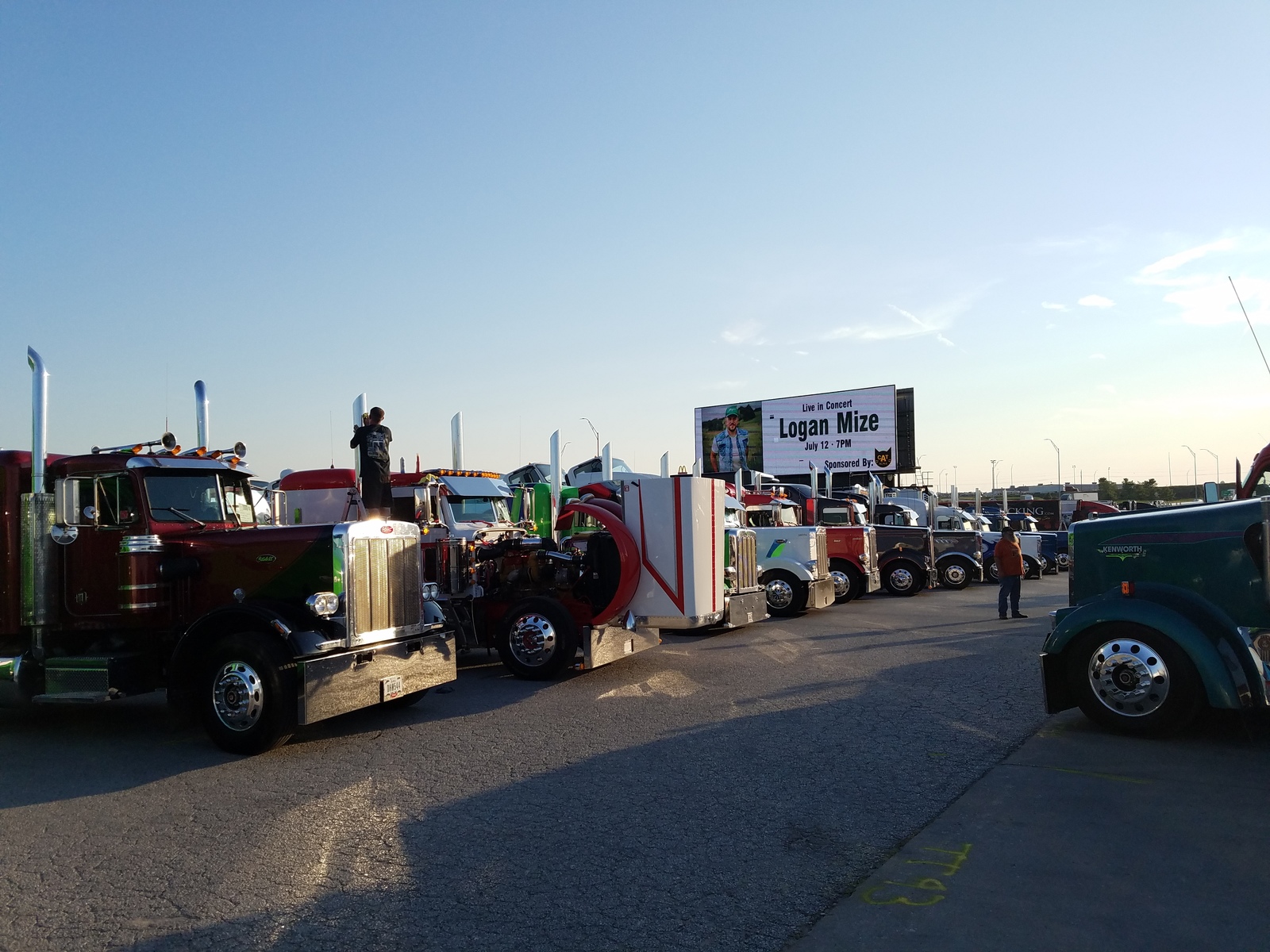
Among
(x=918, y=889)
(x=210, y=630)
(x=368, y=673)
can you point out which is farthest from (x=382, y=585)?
(x=918, y=889)

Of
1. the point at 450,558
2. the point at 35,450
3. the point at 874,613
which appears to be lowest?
the point at 874,613

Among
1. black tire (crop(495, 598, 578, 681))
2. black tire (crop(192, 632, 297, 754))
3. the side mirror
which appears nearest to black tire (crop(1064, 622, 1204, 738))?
black tire (crop(495, 598, 578, 681))

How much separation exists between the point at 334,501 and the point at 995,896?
14.2 m

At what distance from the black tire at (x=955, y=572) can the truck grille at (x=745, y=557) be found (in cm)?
1125

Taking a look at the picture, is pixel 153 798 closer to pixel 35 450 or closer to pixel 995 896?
pixel 35 450

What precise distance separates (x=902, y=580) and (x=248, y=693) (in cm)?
1736

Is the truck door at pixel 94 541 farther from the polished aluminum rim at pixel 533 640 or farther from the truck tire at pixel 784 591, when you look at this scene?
the truck tire at pixel 784 591

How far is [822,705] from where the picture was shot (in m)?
8.84

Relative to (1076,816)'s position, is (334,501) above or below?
above

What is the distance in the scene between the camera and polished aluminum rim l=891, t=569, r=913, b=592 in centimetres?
2209

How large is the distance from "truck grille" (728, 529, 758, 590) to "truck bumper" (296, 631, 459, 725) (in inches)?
212

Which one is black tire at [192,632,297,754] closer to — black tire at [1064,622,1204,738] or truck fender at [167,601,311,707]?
truck fender at [167,601,311,707]

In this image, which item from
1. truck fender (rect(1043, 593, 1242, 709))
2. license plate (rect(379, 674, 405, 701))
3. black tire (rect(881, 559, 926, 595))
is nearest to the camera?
truck fender (rect(1043, 593, 1242, 709))

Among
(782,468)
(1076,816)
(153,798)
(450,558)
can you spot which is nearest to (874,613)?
(450,558)
